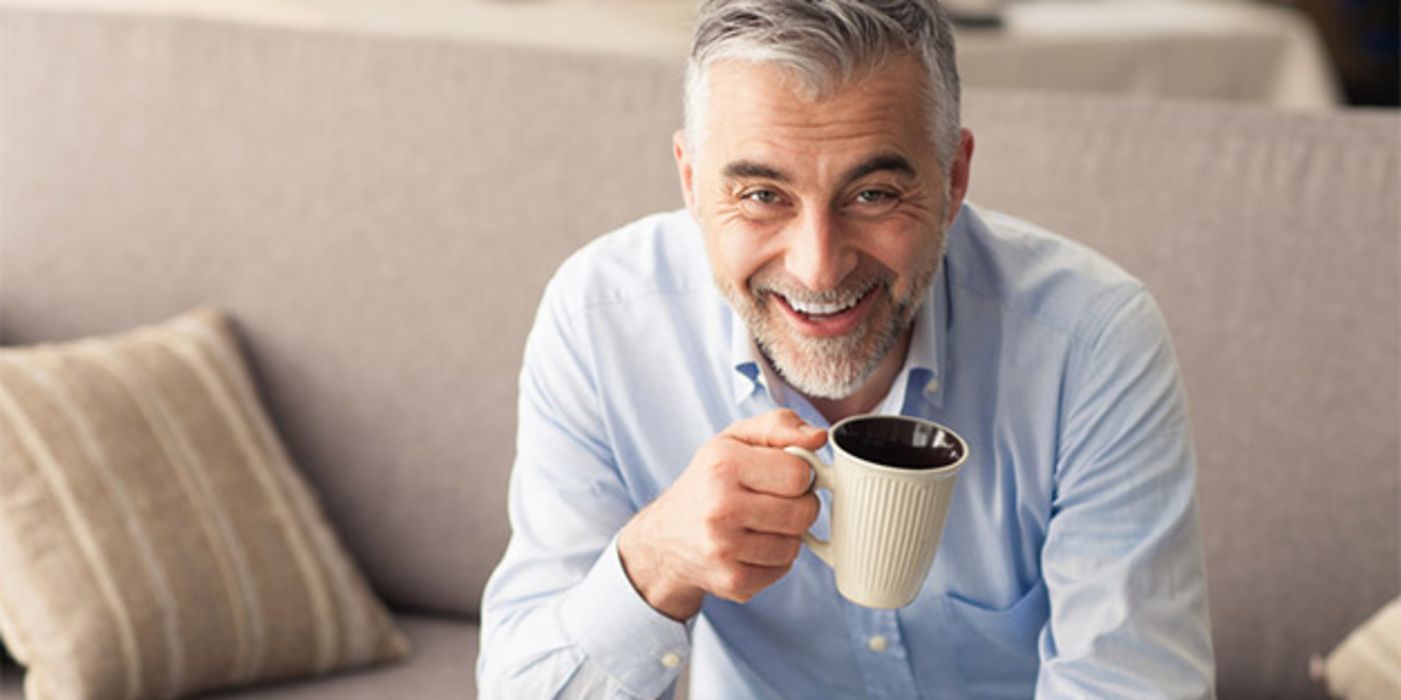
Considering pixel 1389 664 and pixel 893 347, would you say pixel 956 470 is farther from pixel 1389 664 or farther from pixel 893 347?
pixel 1389 664

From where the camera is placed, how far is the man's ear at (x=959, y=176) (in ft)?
3.98

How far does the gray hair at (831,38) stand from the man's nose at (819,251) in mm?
92

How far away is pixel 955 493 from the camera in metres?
1.31

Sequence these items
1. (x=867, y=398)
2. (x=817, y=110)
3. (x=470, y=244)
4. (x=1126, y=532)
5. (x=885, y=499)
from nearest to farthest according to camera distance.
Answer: (x=885, y=499) < (x=817, y=110) < (x=1126, y=532) < (x=867, y=398) < (x=470, y=244)

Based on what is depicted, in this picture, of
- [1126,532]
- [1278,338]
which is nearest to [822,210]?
[1126,532]

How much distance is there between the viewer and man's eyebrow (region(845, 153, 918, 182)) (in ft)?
3.67

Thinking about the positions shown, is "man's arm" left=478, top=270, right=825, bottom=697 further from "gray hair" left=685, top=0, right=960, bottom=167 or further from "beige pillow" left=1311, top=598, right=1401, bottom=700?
"beige pillow" left=1311, top=598, right=1401, bottom=700

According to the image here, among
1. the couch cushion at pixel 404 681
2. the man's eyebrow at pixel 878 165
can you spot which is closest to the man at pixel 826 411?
the man's eyebrow at pixel 878 165

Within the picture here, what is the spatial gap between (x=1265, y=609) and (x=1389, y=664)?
0.54 feet

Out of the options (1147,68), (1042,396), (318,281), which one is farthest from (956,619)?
(1147,68)

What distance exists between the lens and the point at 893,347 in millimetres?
1266

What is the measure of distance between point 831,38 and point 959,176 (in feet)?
0.62

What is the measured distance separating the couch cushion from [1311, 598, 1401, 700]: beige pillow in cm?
91

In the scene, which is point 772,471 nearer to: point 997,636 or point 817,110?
point 817,110
